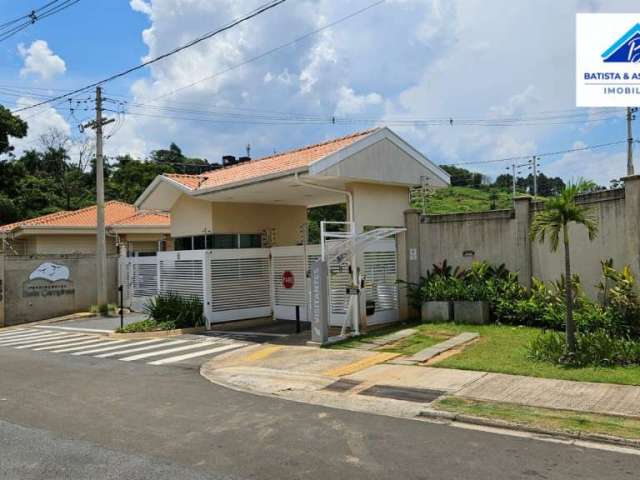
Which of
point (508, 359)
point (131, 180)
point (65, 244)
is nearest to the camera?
point (508, 359)

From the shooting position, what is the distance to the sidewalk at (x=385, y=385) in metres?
7.98

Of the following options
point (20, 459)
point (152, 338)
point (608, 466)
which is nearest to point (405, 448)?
point (608, 466)

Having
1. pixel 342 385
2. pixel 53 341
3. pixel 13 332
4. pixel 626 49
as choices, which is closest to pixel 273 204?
pixel 53 341

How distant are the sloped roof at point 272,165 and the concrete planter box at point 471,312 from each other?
5134 mm

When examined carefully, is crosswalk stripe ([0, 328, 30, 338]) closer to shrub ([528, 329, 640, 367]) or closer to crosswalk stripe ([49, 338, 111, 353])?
crosswalk stripe ([49, 338, 111, 353])

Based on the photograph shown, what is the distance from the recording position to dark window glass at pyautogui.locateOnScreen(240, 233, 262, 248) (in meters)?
19.5

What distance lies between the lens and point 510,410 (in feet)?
24.9

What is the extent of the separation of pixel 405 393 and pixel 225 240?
1157 cm

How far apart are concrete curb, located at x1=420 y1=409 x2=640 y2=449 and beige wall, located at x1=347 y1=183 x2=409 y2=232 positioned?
854 centimetres

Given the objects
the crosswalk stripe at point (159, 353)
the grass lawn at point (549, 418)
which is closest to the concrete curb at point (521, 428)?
the grass lawn at point (549, 418)

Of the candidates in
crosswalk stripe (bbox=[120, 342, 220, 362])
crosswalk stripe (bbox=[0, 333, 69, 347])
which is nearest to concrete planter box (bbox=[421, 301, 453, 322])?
crosswalk stripe (bbox=[120, 342, 220, 362])

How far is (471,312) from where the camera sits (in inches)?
575

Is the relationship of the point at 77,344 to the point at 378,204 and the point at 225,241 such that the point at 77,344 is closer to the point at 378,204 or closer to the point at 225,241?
the point at 225,241

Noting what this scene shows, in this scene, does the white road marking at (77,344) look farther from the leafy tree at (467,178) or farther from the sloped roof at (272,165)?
the leafy tree at (467,178)
